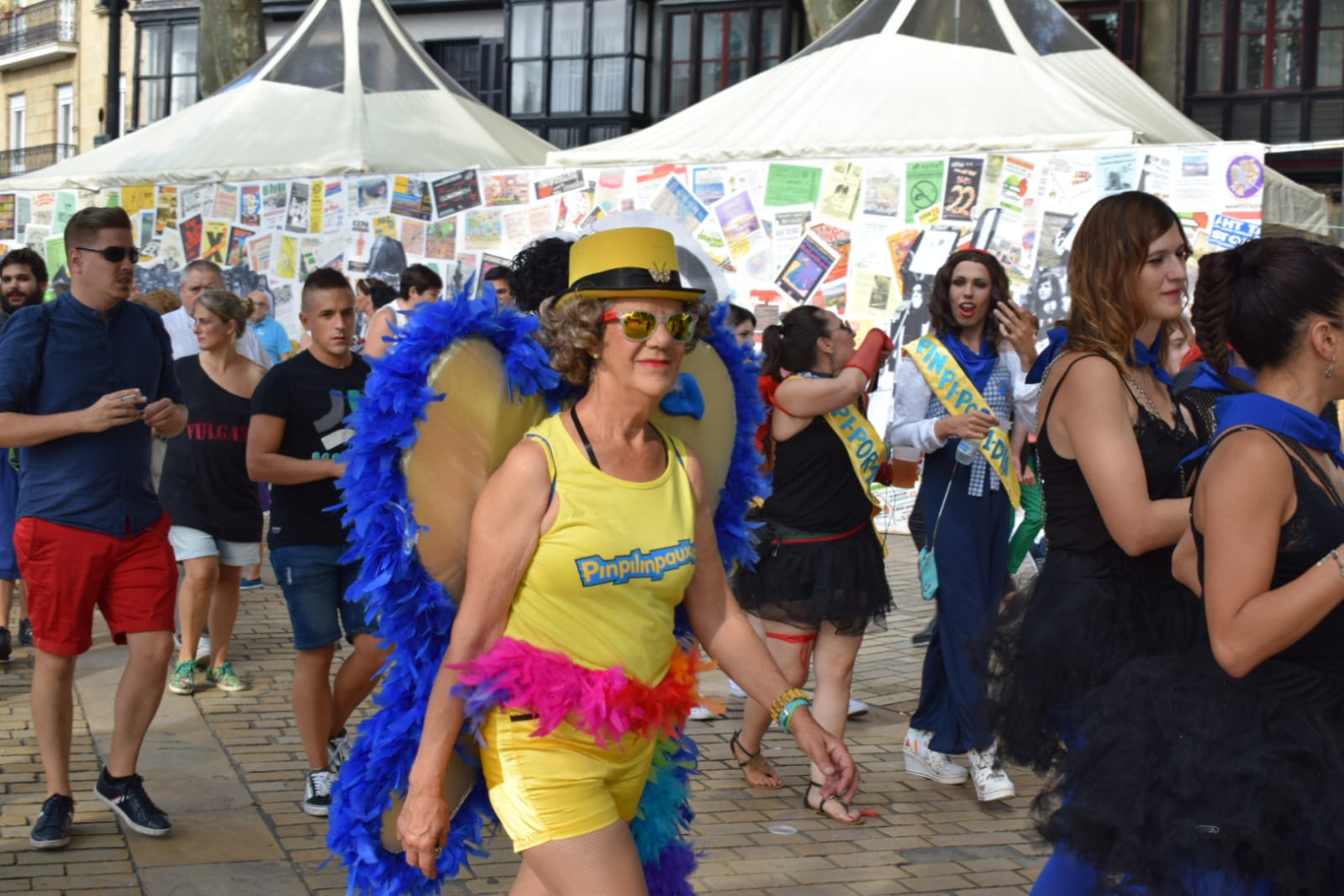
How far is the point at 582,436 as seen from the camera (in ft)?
10.0

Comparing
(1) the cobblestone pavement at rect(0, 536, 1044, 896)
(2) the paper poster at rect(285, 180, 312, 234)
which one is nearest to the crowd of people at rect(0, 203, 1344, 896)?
(1) the cobblestone pavement at rect(0, 536, 1044, 896)

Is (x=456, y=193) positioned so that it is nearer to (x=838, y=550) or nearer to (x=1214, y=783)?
(x=838, y=550)

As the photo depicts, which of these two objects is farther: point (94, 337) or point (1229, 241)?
point (1229, 241)

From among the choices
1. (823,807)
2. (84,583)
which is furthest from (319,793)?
(823,807)

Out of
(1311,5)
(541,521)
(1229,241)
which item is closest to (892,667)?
(1229,241)

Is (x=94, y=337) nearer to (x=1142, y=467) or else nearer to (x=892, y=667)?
(x=1142, y=467)

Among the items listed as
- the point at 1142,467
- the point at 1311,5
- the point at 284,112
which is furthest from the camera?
the point at 1311,5

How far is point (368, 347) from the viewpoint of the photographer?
25.3 feet

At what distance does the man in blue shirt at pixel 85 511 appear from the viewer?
4.99 meters

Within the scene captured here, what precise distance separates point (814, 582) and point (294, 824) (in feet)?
6.90

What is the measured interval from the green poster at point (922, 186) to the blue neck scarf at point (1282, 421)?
871cm

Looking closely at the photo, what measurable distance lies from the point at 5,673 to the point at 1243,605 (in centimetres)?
649

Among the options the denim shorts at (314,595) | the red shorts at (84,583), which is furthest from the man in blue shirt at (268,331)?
the red shorts at (84,583)

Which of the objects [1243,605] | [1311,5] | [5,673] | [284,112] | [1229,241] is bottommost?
[5,673]
